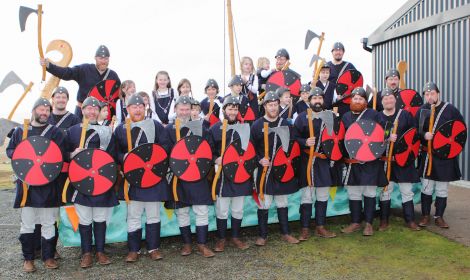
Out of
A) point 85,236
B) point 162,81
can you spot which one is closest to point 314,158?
point 162,81

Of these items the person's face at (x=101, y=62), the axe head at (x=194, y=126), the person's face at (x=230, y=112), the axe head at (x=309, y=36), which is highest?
the axe head at (x=309, y=36)

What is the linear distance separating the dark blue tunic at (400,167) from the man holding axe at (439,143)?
22 centimetres

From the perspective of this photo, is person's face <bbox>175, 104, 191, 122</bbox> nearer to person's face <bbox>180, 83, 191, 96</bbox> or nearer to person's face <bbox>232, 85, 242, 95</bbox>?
person's face <bbox>180, 83, 191, 96</bbox>

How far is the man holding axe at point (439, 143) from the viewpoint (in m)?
5.59

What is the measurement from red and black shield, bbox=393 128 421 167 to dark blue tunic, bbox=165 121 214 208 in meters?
2.51

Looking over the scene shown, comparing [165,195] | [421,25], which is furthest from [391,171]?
[421,25]

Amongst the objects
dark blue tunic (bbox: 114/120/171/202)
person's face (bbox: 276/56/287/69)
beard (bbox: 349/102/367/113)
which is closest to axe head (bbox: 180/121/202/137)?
dark blue tunic (bbox: 114/120/171/202)

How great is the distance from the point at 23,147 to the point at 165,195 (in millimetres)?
1496

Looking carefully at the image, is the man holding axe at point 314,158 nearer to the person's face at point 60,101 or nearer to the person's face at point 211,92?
the person's face at point 211,92

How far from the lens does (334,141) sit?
17.5ft

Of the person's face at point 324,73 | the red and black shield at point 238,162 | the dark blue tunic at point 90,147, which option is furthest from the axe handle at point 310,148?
the dark blue tunic at point 90,147

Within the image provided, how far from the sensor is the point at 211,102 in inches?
242

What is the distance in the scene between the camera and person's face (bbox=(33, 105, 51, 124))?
4.38m

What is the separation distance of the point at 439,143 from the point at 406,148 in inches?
17.9
